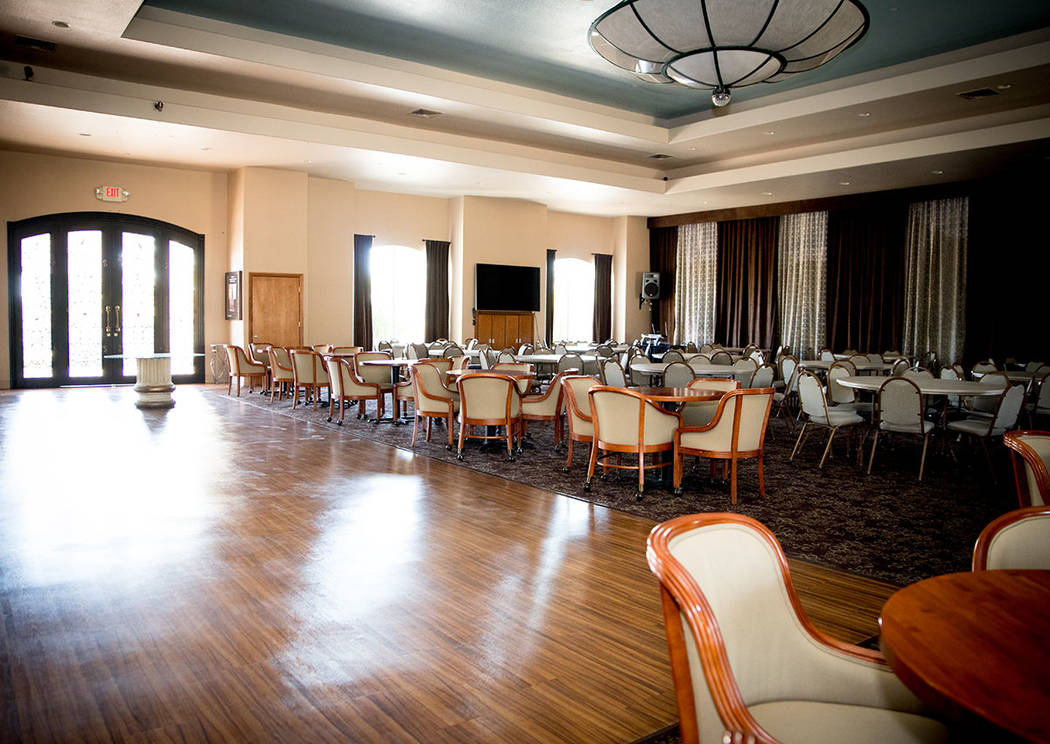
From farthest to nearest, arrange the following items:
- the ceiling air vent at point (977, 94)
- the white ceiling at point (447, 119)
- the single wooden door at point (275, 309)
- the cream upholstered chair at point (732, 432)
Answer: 1. the single wooden door at point (275, 309)
2. the ceiling air vent at point (977, 94)
3. the white ceiling at point (447, 119)
4. the cream upholstered chair at point (732, 432)

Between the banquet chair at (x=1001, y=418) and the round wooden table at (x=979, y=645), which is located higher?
the round wooden table at (x=979, y=645)

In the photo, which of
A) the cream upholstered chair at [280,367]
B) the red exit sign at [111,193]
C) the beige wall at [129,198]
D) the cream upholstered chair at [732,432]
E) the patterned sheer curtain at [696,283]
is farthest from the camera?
the patterned sheer curtain at [696,283]

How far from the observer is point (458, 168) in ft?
43.3

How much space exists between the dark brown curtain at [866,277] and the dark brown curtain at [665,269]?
4.27 meters

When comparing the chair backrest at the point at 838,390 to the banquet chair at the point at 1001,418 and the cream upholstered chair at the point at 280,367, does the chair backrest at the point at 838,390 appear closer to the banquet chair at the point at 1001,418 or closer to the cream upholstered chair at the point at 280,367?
the banquet chair at the point at 1001,418

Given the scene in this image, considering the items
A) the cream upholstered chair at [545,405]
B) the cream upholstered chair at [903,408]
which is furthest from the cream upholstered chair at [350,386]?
the cream upholstered chair at [903,408]

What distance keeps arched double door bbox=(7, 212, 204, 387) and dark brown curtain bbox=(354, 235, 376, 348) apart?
3.07 m

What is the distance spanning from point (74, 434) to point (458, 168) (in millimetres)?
7600

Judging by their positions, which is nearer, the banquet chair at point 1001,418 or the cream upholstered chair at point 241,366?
the banquet chair at point 1001,418

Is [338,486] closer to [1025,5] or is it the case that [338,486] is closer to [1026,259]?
[1025,5]

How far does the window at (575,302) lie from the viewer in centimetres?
1916

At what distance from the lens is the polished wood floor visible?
2547 millimetres

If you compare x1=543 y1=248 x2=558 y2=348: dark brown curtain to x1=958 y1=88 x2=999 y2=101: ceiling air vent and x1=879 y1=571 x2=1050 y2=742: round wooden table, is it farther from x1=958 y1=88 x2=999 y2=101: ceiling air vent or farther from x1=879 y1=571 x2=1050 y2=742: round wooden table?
x1=879 y1=571 x2=1050 y2=742: round wooden table

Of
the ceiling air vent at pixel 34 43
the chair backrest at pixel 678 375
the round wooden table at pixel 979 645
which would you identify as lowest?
the round wooden table at pixel 979 645
